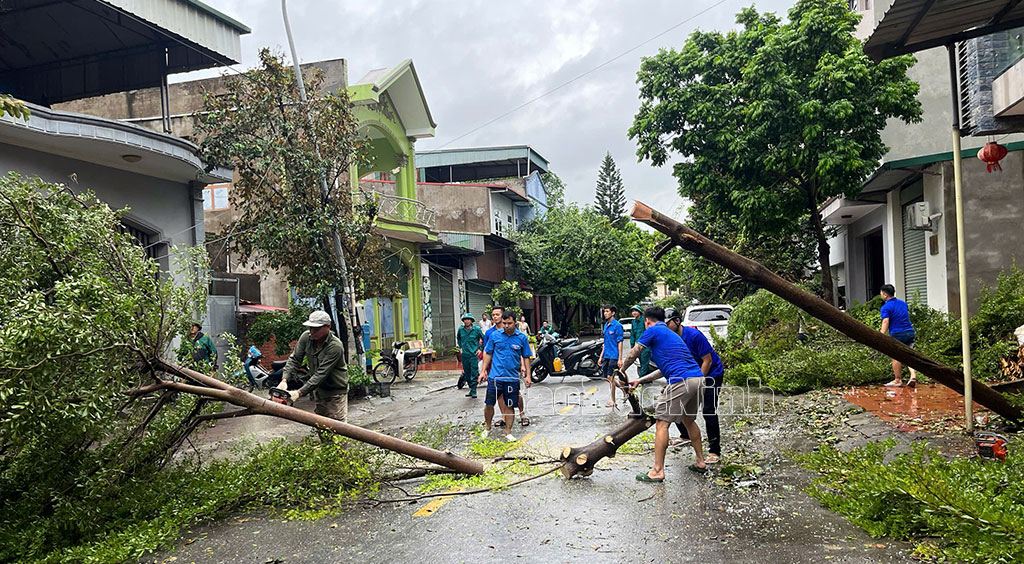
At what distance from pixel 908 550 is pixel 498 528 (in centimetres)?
268

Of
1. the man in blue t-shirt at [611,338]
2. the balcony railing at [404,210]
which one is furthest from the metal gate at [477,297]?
the man in blue t-shirt at [611,338]

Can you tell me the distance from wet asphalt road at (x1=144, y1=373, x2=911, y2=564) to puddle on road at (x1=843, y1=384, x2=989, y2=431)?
2202 millimetres

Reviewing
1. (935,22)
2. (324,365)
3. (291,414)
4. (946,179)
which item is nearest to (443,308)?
(946,179)

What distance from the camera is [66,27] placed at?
1320 cm

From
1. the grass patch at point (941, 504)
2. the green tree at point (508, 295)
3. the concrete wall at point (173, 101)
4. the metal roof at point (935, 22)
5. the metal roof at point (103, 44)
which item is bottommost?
the grass patch at point (941, 504)

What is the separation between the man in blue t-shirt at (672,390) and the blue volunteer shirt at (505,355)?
8.40ft

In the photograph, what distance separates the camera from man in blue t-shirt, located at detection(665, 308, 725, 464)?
7.52 metres

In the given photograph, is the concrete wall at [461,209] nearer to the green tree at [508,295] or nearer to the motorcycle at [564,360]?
the green tree at [508,295]

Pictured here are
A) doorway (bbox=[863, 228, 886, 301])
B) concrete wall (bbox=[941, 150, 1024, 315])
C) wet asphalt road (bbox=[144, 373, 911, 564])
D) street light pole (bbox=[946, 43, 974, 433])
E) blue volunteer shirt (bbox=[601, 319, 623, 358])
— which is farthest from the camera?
doorway (bbox=[863, 228, 886, 301])

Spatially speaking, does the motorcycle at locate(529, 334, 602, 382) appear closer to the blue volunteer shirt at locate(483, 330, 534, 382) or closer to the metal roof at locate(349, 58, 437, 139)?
the blue volunteer shirt at locate(483, 330, 534, 382)

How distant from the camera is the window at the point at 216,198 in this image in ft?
77.6

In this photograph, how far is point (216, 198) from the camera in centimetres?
2384

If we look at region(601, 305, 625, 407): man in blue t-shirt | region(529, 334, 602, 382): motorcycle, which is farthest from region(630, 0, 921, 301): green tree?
region(601, 305, 625, 407): man in blue t-shirt

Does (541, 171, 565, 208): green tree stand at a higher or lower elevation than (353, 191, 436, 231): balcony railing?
higher
